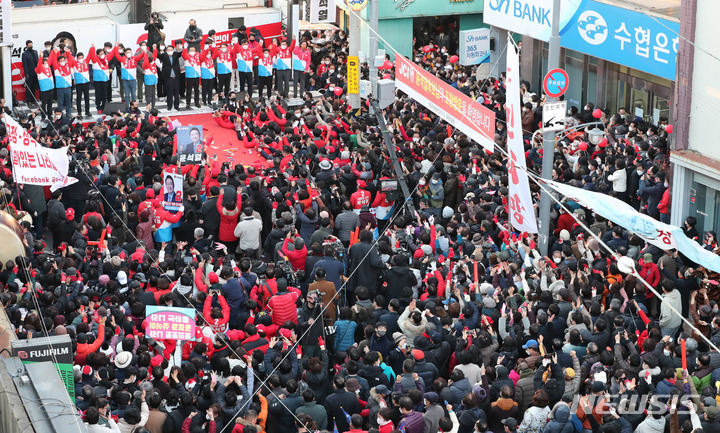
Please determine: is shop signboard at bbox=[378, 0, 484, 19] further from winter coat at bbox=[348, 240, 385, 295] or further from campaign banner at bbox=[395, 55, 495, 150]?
winter coat at bbox=[348, 240, 385, 295]

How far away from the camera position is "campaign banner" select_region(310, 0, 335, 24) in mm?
24734

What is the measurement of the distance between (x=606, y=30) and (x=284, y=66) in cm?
737

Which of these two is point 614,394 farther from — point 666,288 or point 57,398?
point 57,398

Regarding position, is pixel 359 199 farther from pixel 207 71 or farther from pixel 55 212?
pixel 207 71

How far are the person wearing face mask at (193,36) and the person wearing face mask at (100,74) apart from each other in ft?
6.81

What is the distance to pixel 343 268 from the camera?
15367 millimetres

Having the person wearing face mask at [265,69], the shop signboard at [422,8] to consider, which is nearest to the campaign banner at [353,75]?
the person wearing face mask at [265,69]

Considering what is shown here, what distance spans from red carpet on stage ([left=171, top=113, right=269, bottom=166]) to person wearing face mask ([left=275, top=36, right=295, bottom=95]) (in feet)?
6.50

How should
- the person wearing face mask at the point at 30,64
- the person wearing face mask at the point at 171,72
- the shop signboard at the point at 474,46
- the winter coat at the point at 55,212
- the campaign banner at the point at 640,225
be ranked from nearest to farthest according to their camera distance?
the campaign banner at the point at 640,225 < the winter coat at the point at 55,212 < the person wearing face mask at the point at 30,64 < the person wearing face mask at the point at 171,72 < the shop signboard at the point at 474,46

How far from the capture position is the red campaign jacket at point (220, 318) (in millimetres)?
13359

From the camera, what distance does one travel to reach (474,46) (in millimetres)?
25625

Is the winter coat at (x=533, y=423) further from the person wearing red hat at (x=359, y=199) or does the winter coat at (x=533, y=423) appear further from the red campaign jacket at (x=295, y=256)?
the person wearing red hat at (x=359, y=199)

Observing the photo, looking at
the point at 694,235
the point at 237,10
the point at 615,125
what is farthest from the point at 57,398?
the point at 237,10

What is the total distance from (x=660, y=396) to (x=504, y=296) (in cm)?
320
